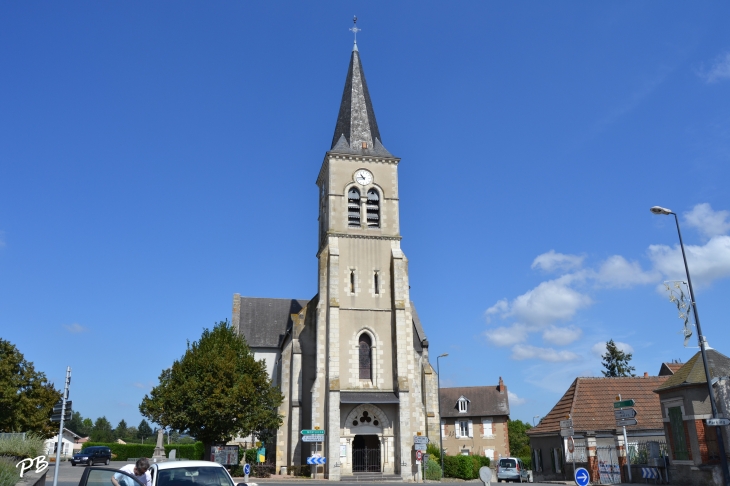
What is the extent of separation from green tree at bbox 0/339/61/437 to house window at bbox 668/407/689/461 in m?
33.0

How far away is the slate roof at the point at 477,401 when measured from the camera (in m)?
51.5

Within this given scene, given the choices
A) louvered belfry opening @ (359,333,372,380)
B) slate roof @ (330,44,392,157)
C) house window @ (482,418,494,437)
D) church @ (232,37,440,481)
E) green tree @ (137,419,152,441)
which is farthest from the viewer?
green tree @ (137,419,152,441)

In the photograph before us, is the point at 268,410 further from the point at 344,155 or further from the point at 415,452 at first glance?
the point at 344,155

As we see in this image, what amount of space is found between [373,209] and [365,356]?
876 centimetres

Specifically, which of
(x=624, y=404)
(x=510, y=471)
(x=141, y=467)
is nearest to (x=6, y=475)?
(x=141, y=467)

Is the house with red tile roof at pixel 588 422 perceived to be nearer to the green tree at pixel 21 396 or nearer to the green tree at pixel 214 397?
the green tree at pixel 214 397

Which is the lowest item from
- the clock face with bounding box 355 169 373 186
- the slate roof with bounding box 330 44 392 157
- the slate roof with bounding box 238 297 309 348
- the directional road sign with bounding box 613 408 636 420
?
the directional road sign with bounding box 613 408 636 420

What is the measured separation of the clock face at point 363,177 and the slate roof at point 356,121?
1.20 m

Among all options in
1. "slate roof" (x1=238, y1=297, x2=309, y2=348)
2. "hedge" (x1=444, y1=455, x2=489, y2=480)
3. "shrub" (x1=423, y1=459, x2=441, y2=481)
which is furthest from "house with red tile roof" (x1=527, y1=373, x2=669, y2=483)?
"slate roof" (x1=238, y1=297, x2=309, y2=348)

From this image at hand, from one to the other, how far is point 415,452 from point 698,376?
50.5 ft

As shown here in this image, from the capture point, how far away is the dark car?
3659cm

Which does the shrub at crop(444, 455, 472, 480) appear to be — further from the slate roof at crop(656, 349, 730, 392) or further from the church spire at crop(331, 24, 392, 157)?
the church spire at crop(331, 24, 392, 157)

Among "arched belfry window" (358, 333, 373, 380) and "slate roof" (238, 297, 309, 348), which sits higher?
"slate roof" (238, 297, 309, 348)

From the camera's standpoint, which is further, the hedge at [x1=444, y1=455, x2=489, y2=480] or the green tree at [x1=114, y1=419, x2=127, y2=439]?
the green tree at [x1=114, y1=419, x2=127, y2=439]
